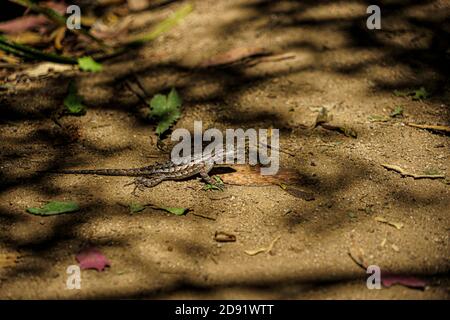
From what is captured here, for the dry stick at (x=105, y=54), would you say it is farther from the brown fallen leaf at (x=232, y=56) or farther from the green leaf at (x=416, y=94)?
the green leaf at (x=416, y=94)

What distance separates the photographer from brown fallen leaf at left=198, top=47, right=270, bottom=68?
5503mm

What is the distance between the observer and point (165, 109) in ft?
15.9

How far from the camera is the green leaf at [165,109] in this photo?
4660 mm

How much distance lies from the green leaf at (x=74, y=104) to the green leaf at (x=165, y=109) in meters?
0.78

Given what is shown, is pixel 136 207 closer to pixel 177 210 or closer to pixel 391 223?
pixel 177 210

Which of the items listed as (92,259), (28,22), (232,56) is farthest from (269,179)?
(28,22)

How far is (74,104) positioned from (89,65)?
866 mm

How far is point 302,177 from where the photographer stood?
400 cm

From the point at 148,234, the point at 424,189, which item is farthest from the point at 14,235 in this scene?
the point at 424,189

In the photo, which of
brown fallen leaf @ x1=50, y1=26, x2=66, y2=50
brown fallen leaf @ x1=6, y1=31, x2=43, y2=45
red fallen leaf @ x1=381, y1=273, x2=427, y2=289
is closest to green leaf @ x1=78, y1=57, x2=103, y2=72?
brown fallen leaf @ x1=50, y1=26, x2=66, y2=50

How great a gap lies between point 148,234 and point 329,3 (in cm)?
404

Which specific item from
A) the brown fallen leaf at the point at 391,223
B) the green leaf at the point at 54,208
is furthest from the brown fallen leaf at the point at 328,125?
the green leaf at the point at 54,208

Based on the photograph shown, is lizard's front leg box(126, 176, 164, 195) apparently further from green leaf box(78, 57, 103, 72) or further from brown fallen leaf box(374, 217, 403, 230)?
green leaf box(78, 57, 103, 72)

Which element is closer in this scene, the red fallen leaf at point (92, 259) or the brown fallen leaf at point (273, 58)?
the red fallen leaf at point (92, 259)
